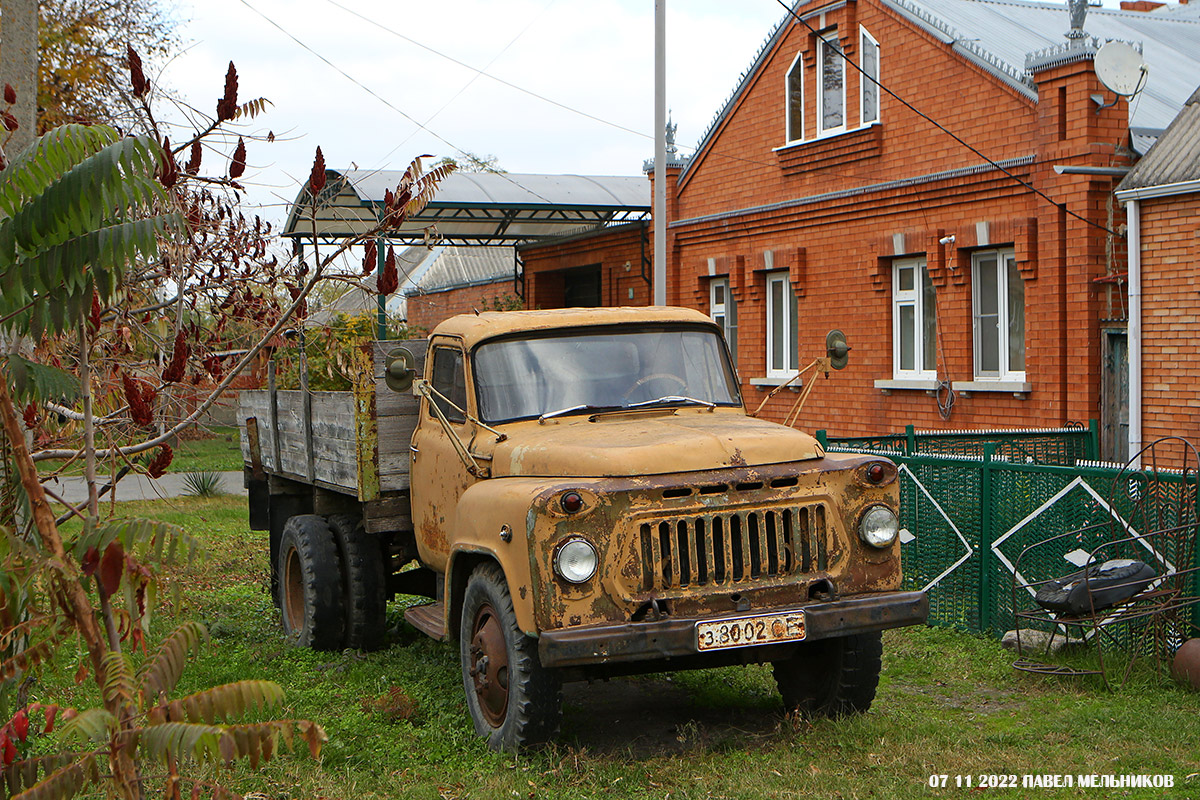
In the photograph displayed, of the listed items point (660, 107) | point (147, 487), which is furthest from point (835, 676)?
point (147, 487)

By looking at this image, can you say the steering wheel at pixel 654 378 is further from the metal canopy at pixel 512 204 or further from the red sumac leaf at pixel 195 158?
the metal canopy at pixel 512 204

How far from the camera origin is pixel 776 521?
5.86 m

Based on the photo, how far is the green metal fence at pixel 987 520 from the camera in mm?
7926

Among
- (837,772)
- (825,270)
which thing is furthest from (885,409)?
(837,772)

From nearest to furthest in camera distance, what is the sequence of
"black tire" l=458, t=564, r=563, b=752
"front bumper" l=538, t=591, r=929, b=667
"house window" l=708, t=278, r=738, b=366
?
1. "front bumper" l=538, t=591, r=929, b=667
2. "black tire" l=458, t=564, r=563, b=752
3. "house window" l=708, t=278, r=738, b=366

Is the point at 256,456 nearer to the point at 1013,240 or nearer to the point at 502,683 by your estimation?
the point at 502,683

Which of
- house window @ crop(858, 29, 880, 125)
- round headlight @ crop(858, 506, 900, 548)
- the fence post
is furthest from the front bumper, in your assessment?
house window @ crop(858, 29, 880, 125)

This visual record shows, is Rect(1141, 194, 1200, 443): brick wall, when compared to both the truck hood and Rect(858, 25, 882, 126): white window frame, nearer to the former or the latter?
Rect(858, 25, 882, 126): white window frame

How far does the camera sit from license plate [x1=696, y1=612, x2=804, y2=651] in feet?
18.3

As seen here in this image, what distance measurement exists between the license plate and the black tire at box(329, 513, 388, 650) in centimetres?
350

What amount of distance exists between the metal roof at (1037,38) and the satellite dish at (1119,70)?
0.70 metres

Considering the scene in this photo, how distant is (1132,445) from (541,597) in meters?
9.26

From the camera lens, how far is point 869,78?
54.2 feet

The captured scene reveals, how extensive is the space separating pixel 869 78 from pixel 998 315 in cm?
395
